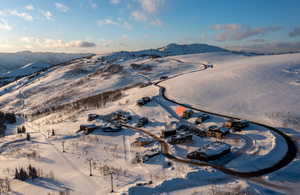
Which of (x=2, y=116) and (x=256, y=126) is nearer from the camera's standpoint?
(x=256, y=126)

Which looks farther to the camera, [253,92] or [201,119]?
[253,92]

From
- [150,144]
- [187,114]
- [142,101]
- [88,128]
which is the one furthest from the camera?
[142,101]

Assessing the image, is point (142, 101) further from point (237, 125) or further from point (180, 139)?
point (237, 125)

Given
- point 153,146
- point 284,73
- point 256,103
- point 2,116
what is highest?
point 284,73

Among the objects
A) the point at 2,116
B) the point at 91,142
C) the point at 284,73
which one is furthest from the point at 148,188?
the point at 2,116

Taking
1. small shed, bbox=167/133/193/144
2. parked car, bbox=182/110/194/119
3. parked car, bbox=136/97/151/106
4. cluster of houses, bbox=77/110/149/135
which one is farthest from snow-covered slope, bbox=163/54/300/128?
small shed, bbox=167/133/193/144

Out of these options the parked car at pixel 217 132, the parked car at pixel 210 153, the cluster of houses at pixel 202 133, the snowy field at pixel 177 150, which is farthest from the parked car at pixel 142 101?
the parked car at pixel 210 153

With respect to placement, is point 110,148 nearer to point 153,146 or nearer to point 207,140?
point 153,146

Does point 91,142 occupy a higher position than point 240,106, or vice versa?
point 240,106

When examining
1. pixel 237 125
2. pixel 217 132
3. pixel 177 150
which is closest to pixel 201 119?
pixel 237 125

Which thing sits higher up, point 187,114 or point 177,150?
point 187,114

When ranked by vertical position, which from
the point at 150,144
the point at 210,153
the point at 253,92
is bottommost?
the point at 150,144
